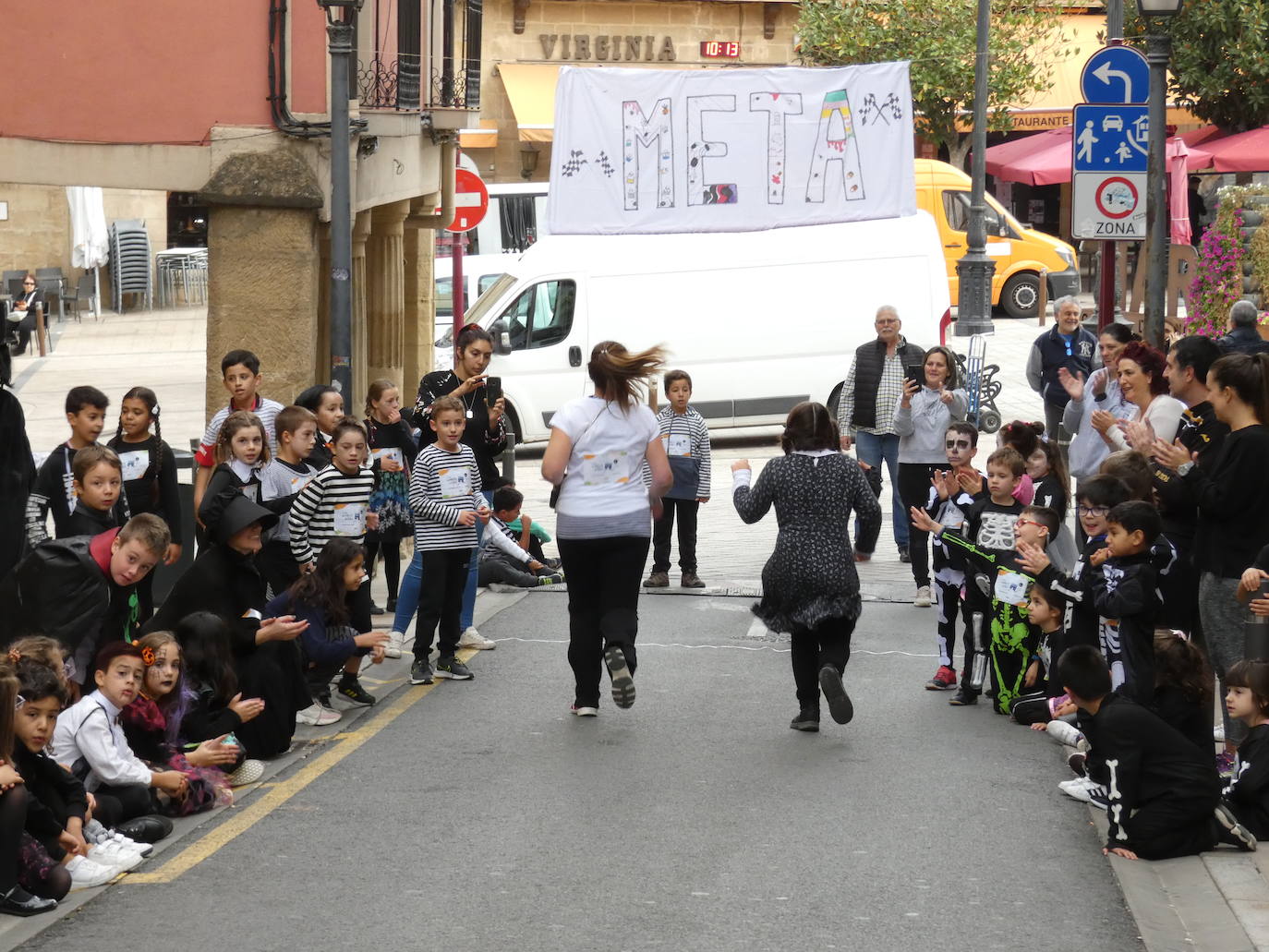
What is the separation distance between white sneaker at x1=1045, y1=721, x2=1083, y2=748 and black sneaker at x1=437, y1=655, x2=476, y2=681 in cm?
308

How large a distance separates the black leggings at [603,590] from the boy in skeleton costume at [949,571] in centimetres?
167

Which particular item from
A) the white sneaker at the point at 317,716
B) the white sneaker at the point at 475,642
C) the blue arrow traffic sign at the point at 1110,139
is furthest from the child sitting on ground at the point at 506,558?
the blue arrow traffic sign at the point at 1110,139

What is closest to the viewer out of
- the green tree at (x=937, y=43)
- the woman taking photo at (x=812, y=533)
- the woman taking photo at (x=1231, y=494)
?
the woman taking photo at (x=1231, y=494)

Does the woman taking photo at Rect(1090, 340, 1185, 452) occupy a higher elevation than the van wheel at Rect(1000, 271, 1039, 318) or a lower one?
lower

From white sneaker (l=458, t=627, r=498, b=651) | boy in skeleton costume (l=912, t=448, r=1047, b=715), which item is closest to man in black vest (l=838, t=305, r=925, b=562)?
white sneaker (l=458, t=627, r=498, b=651)

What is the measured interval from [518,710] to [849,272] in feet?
38.6

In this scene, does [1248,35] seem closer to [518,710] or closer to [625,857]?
[518,710]

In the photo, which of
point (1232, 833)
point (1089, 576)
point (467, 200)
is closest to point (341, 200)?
point (467, 200)

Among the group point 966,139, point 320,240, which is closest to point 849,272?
point 320,240

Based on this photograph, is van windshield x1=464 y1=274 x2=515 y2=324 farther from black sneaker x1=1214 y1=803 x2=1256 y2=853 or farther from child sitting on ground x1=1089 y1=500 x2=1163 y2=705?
black sneaker x1=1214 y1=803 x2=1256 y2=853

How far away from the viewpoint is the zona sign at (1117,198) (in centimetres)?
1213

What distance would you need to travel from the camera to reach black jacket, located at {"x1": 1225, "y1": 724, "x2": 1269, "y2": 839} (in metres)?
7.05

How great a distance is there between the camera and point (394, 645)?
10.6 meters

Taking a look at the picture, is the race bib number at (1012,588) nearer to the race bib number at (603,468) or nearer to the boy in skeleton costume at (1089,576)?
the boy in skeleton costume at (1089,576)
